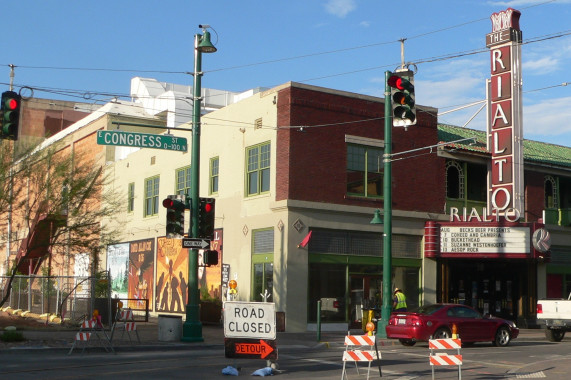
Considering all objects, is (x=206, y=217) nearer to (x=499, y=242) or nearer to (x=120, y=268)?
(x=499, y=242)

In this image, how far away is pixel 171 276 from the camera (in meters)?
39.0

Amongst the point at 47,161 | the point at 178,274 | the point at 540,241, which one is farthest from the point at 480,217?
the point at 47,161

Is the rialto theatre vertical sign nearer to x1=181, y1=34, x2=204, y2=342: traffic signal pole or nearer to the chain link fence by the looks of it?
x1=181, y1=34, x2=204, y2=342: traffic signal pole

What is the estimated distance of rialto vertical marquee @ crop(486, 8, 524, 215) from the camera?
3155 cm

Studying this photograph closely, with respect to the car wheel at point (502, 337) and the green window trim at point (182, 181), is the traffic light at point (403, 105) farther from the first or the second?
the green window trim at point (182, 181)

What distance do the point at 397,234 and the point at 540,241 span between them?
19.5 ft

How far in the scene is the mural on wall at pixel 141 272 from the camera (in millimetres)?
41500

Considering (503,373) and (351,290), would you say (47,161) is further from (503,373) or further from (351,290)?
(503,373)

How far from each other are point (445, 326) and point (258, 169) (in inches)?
441

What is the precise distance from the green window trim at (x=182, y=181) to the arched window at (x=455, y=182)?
40.2 feet

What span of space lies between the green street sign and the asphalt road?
19.5ft

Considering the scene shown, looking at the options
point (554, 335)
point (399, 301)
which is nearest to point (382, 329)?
point (399, 301)

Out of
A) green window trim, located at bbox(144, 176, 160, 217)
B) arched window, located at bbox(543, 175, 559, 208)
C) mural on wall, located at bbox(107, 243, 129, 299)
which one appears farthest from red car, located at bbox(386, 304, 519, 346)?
mural on wall, located at bbox(107, 243, 129, 299)

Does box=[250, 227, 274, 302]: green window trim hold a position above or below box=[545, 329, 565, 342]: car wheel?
above
